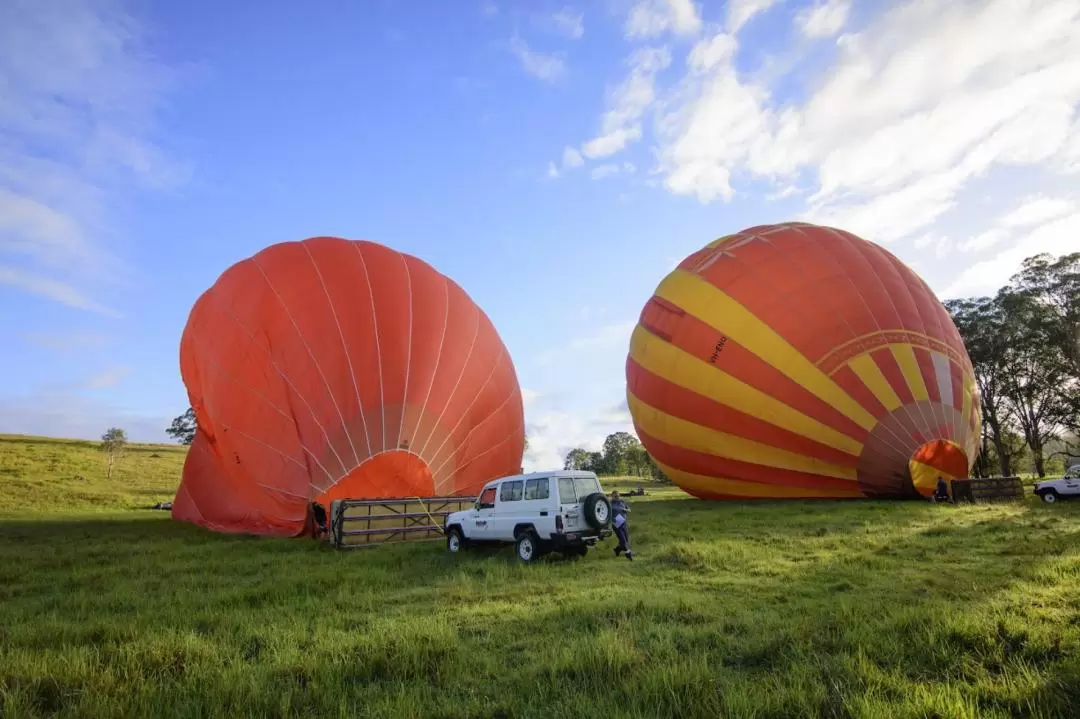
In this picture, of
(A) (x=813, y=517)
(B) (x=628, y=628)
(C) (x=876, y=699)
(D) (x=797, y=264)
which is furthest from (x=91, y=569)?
(D) (x=797, y=264)

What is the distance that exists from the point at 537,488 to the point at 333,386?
16.0ft

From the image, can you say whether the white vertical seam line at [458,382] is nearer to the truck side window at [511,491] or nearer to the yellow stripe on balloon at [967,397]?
the truck side window at [511,491]

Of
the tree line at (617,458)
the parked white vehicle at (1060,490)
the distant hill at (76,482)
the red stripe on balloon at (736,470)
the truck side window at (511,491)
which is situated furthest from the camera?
the tree line at (617,458)

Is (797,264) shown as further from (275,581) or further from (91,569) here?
(91,569)

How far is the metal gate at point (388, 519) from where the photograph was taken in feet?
40.7

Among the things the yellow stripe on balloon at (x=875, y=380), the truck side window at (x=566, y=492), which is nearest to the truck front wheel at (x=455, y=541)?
the truck side window at (x=566, y=492)

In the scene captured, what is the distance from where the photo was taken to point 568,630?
589 centimetres

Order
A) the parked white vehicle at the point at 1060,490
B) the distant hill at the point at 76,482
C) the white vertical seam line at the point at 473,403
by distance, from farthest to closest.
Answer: the distant hill at the point at 76,482
the parked white vehicle at the point at 1060,490
the white vertical seam line at the point at 473,403

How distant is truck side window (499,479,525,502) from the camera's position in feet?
39.4

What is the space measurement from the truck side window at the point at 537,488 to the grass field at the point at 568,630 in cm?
125

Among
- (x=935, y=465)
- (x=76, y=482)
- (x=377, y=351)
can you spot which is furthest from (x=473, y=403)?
(x=76, y=482)

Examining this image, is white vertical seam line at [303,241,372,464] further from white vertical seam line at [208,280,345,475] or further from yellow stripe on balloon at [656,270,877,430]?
yellow stripe on balloon at [656,270,877,430]

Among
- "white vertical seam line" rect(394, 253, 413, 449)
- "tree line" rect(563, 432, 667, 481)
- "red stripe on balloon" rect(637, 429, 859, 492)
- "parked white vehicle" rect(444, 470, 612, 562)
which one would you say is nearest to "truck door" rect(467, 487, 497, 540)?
"parked white vehicle" rect(444, 470, 612, 562)

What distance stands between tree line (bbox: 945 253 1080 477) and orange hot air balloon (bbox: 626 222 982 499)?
24239 mm
